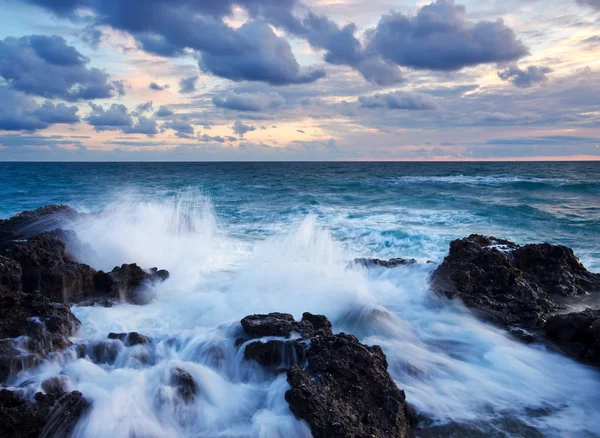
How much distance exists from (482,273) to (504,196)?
2325 cm

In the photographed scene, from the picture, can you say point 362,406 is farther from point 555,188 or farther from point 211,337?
point 555,188

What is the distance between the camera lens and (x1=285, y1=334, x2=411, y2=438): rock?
159 inches

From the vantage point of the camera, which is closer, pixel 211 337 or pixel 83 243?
pixel 211 337

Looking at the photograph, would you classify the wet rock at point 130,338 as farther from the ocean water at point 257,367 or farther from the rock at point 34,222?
the rock at point 34,222

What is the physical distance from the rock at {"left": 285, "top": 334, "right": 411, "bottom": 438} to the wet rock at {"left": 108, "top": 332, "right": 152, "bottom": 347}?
7.34 ft

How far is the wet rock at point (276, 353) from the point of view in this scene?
5.20 m

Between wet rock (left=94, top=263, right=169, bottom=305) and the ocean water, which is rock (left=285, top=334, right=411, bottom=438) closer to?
the ocean water

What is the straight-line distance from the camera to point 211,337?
19.4ft

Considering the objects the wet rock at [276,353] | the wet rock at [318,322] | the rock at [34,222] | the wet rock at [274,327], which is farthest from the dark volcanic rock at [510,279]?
the rock at [34,222]

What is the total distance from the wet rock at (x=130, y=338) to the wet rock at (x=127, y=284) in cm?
177

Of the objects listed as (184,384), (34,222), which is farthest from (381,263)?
(34,222)

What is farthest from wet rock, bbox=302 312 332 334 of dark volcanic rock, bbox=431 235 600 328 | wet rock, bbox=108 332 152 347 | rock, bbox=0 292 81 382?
rock, bbox=0 292 81 382

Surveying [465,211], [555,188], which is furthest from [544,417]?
[555,188]

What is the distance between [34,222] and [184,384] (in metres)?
7.62
